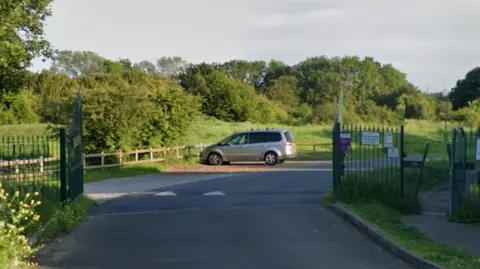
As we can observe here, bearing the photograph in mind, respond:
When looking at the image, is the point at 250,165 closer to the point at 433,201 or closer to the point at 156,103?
the point at 156,103

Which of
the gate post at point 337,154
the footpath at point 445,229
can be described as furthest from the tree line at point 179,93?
the footpath at point 445,229

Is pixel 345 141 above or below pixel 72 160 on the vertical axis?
above

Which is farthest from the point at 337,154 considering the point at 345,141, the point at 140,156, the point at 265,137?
the point at 265,137

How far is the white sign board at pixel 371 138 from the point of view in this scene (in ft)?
50.8

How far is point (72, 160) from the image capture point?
587 inches

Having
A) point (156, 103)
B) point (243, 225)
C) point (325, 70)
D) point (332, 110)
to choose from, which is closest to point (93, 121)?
point (156, 103)

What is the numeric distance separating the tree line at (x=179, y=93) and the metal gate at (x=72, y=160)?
8.95 ft

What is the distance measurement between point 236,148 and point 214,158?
1.26 meters

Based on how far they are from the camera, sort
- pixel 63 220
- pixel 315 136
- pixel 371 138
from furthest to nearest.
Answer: pixel 315 136 < pixel 371 138 < pixel 63 220

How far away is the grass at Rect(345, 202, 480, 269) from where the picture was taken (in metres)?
8.70

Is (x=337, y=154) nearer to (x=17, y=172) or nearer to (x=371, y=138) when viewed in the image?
(x=371, y=138)

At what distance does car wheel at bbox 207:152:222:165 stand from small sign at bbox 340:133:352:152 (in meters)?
18.1

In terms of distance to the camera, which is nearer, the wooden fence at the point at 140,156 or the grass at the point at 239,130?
the wooden fence at the point at 140,156

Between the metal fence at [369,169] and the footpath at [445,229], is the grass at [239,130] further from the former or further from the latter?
the footpath at [445,229]
